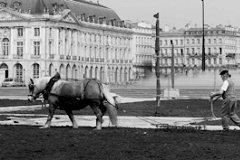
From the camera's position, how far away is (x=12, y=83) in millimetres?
97625

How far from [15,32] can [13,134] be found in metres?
94.8

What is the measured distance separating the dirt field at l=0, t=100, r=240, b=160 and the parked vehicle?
7998 centimetres

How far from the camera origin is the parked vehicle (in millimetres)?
96750

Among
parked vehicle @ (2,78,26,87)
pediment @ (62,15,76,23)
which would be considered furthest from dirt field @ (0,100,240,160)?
pediment @ (62,15,76,23)

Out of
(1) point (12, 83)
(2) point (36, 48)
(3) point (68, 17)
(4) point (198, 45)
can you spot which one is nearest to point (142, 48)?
(4) point (198, 45)

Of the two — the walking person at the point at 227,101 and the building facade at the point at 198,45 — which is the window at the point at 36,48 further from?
the walking person at the point at 227,101

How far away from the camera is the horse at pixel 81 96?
17.3m

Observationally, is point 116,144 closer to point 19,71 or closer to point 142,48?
point 19,71

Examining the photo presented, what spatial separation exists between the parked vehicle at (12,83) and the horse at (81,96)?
79179 mm

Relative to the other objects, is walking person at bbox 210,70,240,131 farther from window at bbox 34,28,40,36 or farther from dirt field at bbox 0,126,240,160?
window at bbox 34,28,40,36

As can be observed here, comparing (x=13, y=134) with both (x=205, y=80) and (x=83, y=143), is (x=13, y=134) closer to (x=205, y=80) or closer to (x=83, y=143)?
(x=83, y=143)

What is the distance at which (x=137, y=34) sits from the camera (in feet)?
552

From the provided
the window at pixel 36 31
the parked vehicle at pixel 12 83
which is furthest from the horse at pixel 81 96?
the window at pixel 36 31

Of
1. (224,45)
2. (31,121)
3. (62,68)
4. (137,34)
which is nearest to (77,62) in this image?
(62,68)
